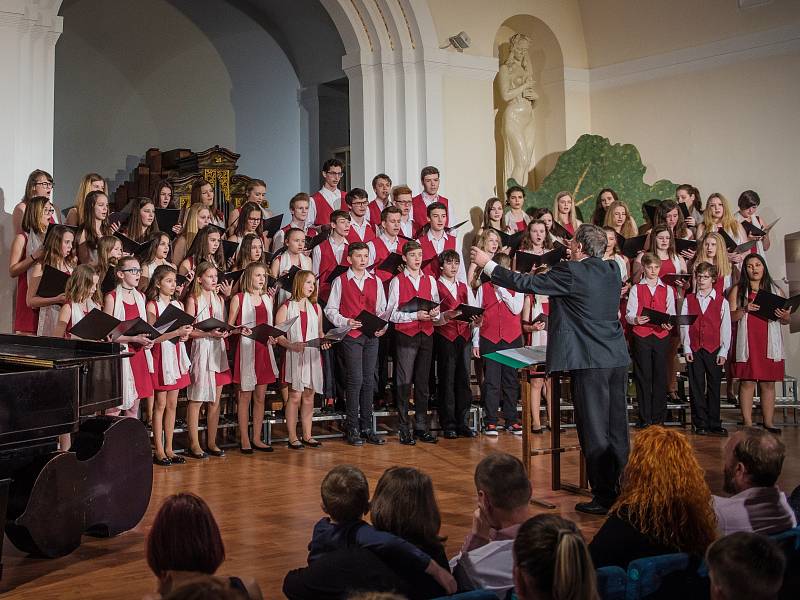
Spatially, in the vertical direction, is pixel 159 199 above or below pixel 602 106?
below

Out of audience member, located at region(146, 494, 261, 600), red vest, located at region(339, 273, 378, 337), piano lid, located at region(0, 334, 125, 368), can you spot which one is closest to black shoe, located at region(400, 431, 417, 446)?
red vest, located at region(339, 273, 378, 337)

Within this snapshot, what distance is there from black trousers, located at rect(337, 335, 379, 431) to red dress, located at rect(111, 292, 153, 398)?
147cm

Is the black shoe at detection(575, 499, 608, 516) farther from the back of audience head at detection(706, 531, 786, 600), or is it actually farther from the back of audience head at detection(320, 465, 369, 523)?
the back of audience head at detection(706, 531, 786, 600)

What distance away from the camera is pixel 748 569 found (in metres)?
1.94

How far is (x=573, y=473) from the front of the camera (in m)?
5.75

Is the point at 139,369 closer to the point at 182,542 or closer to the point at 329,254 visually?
the point at 329,254

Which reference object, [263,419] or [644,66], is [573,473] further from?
[644,66]

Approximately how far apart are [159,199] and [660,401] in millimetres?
4190

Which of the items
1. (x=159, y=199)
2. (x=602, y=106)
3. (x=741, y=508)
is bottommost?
(x=741, y=508)

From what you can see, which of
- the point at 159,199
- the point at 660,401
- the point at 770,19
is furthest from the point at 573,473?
the point at 770,19

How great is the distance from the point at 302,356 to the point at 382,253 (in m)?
1.32

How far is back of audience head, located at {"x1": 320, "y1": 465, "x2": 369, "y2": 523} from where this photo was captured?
2.76 m

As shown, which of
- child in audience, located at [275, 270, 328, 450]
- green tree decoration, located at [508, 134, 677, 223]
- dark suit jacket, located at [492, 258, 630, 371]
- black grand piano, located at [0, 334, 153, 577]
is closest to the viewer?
black grand piano, located at [0, 334, 153, 577]

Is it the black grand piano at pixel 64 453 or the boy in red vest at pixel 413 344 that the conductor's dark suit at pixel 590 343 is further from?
the boy in red vest at pixel 413 344
